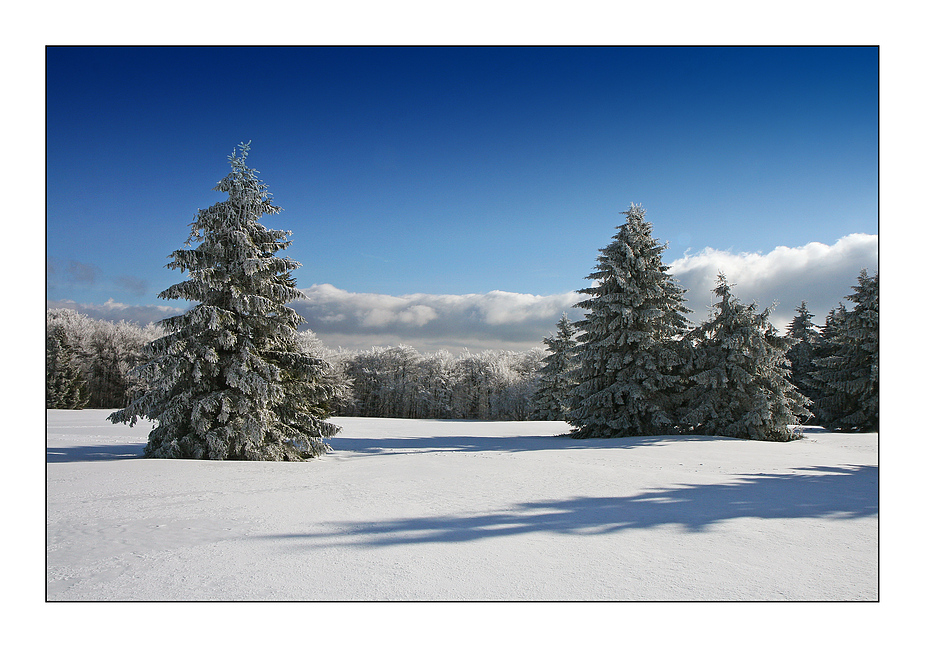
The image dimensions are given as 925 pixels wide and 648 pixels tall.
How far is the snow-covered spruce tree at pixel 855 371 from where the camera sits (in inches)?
776

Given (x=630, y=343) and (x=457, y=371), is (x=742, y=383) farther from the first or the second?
(x=457, y=371)

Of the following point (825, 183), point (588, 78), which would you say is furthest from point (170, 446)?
point (825, 183)

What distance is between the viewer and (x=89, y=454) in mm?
9758

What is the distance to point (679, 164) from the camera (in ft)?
20.8

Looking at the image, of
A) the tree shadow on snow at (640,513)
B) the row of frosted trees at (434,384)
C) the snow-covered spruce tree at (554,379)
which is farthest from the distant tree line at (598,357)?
the row of frosted trees at (434,384)

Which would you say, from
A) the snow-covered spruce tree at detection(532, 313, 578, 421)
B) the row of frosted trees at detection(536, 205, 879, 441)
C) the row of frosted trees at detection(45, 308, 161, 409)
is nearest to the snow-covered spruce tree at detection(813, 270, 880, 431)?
the row of frosted trees at detection(536, 205, 879, 441)

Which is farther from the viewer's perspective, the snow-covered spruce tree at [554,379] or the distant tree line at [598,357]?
the snow-covered spruce tree at [554,379]

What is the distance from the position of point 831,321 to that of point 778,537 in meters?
27.0

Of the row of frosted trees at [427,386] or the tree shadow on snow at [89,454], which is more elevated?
the tree shadow on snow at [89,454]

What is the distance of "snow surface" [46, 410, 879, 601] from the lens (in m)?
3.25

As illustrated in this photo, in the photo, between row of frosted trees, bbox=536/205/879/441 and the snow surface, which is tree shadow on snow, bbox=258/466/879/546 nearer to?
the snow surface

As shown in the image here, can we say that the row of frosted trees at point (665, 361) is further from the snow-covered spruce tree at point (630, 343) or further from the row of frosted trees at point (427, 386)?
the row of frosted trees at point (427, 386)

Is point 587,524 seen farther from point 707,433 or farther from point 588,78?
point 707,433

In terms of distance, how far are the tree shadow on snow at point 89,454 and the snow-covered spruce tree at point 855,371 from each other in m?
24.7
